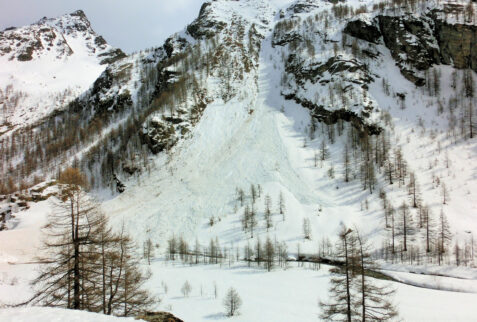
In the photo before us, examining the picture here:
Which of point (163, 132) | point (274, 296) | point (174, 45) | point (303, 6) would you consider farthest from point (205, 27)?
point (274, 296)

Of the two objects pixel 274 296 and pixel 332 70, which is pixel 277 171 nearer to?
pixel 274 296

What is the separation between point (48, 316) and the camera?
30.5ft

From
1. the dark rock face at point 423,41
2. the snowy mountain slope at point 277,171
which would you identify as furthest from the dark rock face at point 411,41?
the snowy mountain slope at point 277,171

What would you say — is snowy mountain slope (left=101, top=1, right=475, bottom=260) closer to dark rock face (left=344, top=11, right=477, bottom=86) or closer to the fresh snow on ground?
dark rock face (left=344, top=11, right=477, bottom=86)

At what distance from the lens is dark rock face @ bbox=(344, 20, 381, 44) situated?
122 m

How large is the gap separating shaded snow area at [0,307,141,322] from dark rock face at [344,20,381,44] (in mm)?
141576

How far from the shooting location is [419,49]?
372 feet

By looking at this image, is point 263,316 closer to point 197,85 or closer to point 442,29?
point 197,85

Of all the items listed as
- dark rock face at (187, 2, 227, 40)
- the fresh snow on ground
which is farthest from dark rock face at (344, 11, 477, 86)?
the fresh snow on ground

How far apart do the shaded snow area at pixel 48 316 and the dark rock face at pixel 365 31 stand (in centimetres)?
14158

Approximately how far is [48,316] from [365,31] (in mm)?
144416

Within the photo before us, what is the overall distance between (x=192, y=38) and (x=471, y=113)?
139123mm

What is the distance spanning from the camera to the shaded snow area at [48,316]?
895cm

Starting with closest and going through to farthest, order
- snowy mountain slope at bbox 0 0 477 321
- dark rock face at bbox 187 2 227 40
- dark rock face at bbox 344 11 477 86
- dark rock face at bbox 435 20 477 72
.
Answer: snowy mountain slope at bbox 0 0 477 321 → dark rock face at bbox 435 20 477 72 → dark rock face at bbox 344 11 477 86 → dark rock face at bbox 187 2 227 40
